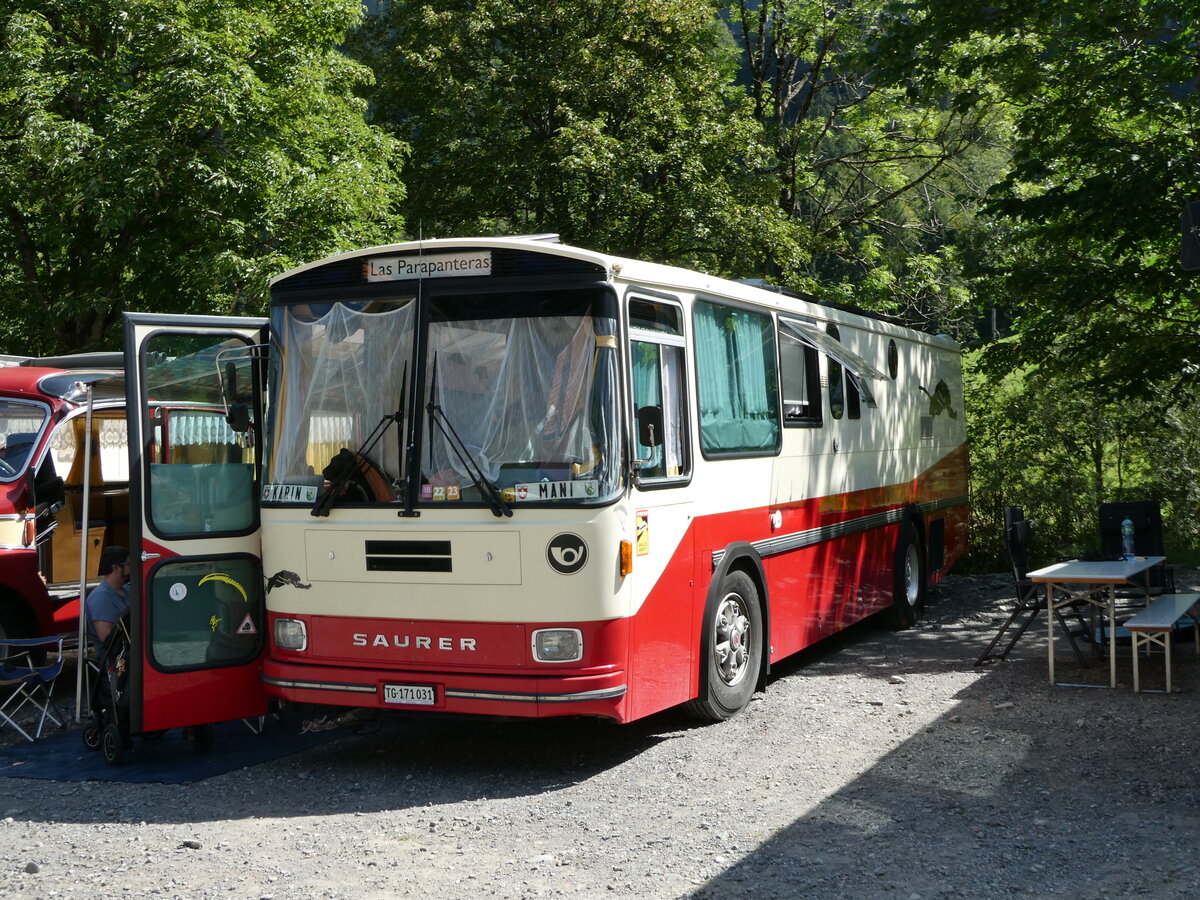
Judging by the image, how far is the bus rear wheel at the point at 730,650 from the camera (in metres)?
7.92

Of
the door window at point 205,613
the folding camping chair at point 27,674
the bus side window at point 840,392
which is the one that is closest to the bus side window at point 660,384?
the door window at point 205,613

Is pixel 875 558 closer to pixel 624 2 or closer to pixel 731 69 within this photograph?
pixel 624 2

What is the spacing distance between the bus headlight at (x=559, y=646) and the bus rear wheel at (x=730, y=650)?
1266 millimetres

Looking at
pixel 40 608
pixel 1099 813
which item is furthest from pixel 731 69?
pixel 1099 813

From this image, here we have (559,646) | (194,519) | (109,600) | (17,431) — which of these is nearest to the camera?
(559,646)

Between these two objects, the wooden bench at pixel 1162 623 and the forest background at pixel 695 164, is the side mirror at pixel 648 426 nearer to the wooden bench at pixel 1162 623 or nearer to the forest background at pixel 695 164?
the forest background at pixel 695 164

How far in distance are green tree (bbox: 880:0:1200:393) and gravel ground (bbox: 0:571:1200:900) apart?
5.08 metres

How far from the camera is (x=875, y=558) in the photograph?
11.6 metres

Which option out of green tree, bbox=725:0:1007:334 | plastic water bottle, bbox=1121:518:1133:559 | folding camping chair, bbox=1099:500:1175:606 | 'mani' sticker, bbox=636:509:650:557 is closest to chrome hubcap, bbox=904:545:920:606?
folding camping chair, bbox=1099:500:1175:606

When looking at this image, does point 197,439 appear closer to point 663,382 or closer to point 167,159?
point 663,382

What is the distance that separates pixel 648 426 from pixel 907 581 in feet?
20.6

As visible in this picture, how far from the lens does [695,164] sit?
71.9ft

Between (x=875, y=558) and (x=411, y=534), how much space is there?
19.0 feet

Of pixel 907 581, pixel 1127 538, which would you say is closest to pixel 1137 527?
pixel 1127 538
